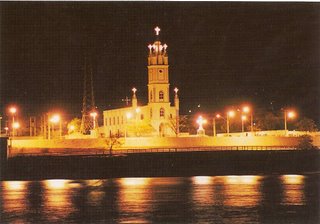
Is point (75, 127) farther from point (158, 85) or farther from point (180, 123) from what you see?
point (180, 123)

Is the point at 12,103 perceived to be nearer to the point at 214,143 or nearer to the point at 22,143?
the point at 22,143

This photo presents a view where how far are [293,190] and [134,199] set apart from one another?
6711 millimetres

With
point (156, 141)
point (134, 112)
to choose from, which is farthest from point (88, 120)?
point (156, 141)

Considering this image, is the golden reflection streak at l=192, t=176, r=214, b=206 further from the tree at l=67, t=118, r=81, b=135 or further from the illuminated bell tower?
the tree at l=67, t=118, r=81, b=135

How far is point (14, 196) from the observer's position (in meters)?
25.6

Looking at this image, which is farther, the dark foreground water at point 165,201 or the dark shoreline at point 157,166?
the dark shoreline at point 157,166

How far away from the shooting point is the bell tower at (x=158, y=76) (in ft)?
278

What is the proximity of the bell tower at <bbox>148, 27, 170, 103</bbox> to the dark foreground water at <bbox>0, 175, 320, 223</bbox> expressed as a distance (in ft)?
173

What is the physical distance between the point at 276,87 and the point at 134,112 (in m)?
24.1

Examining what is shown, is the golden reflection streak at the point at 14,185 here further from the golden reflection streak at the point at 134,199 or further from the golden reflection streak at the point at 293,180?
the golden reflection streak at the point at 293,180

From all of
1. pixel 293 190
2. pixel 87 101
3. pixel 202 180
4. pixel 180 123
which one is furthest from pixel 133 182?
pixel 180 123

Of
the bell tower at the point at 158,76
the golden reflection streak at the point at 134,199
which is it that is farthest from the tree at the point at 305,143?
the bell tower at the point at 158,76

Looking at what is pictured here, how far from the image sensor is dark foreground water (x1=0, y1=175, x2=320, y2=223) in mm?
19078

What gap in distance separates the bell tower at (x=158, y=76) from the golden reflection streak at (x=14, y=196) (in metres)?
52.2
